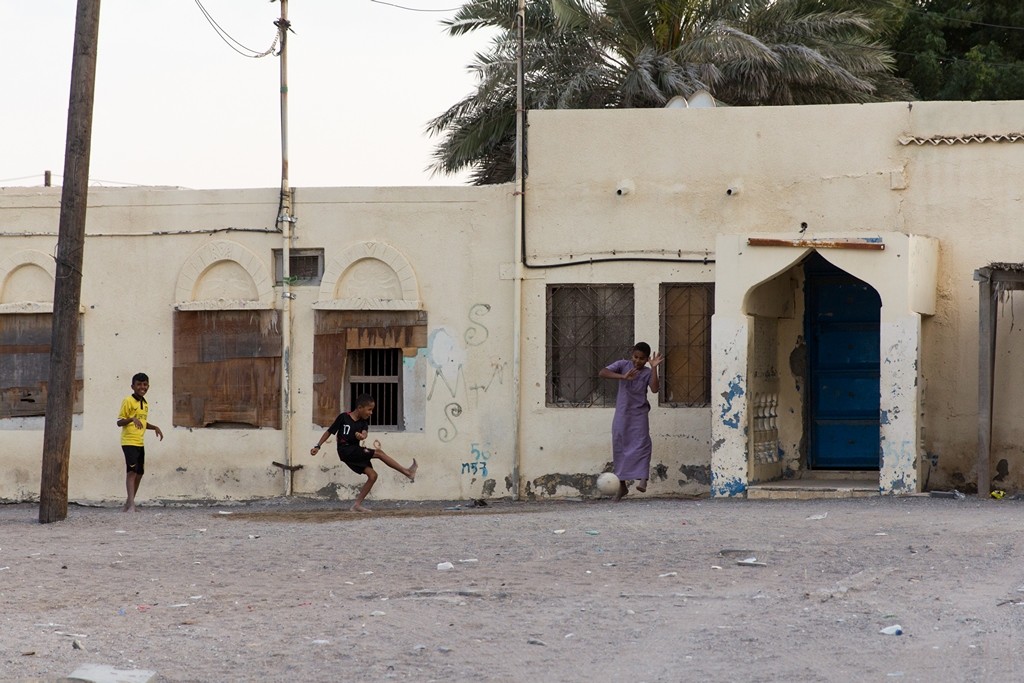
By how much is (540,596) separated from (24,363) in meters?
10.1

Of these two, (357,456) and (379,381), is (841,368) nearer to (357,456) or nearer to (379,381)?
(379,381)

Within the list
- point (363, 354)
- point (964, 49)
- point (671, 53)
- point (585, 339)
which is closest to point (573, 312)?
point (585, 339)

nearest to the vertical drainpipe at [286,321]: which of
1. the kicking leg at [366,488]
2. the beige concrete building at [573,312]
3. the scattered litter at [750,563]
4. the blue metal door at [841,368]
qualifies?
the beige concrete building at [573,312]

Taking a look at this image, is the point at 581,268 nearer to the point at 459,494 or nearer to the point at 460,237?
the point at 460,237

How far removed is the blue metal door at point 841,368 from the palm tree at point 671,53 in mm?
7737

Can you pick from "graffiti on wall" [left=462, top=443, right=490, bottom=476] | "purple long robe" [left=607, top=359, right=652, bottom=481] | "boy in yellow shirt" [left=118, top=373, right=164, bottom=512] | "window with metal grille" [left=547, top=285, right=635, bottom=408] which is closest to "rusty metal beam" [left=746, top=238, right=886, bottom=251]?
"purple long robe" [left=607, top=359, right=652, bottom=481]

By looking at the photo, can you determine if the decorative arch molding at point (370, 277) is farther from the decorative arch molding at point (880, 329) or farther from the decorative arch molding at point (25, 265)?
the decorative arch molding at point (880, 329)

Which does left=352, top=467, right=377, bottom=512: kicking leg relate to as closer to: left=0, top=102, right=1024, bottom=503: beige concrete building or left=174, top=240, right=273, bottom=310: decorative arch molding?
left=0, top=102, right=1024, bottom=503: beige concrete building

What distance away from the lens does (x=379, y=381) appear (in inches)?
650

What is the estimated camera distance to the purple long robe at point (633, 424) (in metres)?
14.9

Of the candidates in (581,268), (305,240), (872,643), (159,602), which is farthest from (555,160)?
(872,643)

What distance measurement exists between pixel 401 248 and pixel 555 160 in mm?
1918

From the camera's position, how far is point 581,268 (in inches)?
626

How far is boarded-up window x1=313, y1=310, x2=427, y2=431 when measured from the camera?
53.7ft
